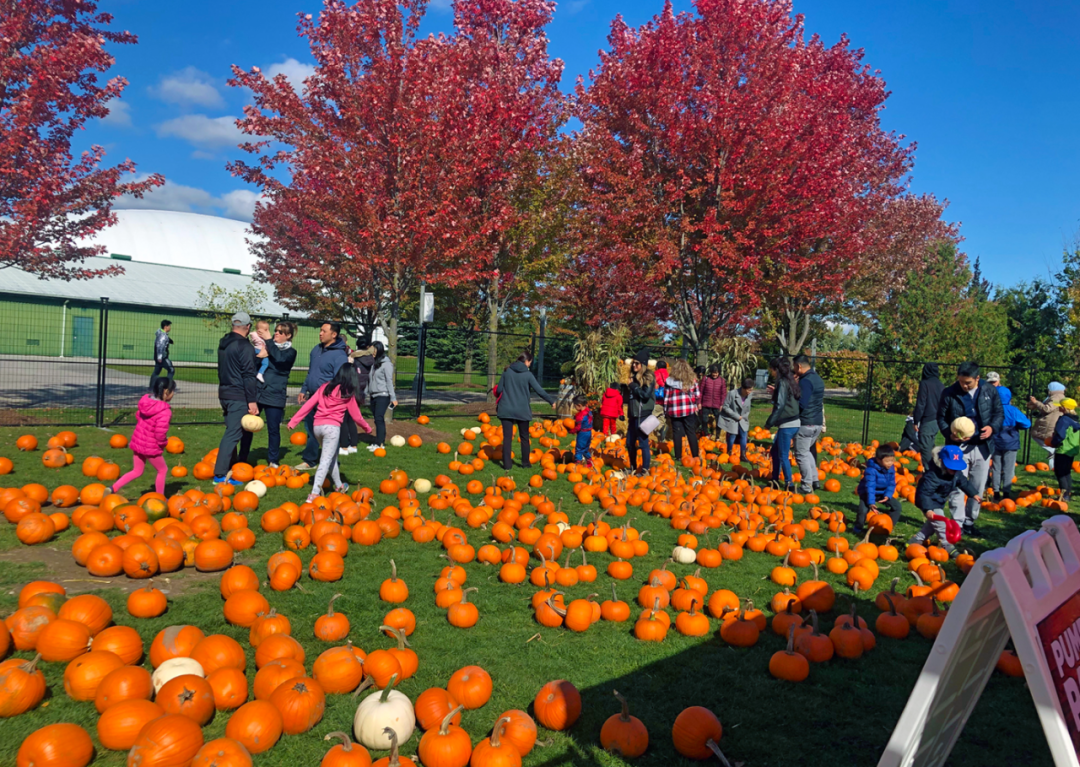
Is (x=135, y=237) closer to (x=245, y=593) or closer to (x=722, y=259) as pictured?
(x=722, y=259)

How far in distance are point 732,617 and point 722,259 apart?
39.8 ft

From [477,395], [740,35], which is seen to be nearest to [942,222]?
[740,35]

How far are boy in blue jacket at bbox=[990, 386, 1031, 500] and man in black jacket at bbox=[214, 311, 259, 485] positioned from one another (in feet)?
34.7

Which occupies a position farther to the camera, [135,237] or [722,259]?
[135,237]

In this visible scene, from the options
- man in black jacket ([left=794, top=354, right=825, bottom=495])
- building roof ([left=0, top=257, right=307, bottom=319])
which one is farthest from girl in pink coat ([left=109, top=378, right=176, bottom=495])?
building roof ([left=0, top=257, right=307, bottom=319])

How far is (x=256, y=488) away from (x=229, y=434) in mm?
959

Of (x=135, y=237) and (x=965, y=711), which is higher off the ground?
(x=135, y=237)

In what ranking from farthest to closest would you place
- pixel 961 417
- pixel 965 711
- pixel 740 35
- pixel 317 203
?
pixel 740 35, pixel 317 203, pixel 961 417, pixel 965 711

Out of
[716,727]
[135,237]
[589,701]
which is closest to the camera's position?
[716,727]

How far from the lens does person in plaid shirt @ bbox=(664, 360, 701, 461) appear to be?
1135cm

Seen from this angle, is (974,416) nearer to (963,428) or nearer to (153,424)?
(963,428)

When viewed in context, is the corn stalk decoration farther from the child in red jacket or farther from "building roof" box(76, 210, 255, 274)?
"building roof" box(76, 210, 255, 274)

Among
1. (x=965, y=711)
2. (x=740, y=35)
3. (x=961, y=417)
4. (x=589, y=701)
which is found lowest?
(x=589, y=701)

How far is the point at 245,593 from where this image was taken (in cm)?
454
